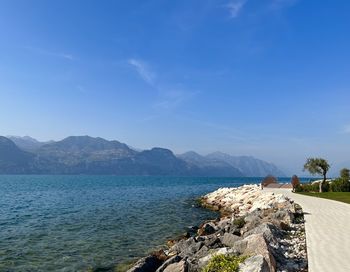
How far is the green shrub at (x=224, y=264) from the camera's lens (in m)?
11.8

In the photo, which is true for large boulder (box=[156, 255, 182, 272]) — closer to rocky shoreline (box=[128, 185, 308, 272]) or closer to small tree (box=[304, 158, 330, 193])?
rocky shoreline (box=[128, 185, 308, 272])

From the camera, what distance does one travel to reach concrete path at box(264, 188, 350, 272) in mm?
13461

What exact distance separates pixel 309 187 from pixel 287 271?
42.6 meters

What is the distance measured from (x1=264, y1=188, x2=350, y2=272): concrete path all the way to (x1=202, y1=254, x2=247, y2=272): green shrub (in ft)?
9.63

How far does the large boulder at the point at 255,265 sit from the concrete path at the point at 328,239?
2332mm

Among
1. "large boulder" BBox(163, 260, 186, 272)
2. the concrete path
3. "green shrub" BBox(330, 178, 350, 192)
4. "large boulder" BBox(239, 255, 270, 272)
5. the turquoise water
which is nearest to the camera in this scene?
"large boulder" BBox(239, 255, 270, 272)

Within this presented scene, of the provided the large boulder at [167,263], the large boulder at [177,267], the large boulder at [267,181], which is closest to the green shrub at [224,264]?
the large boulder at [177,267]

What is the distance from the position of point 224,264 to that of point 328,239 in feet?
26.9

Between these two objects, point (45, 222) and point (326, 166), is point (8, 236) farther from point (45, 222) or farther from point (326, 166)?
point (326, 166)

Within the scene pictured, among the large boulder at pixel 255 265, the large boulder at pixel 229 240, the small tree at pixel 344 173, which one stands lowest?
the large boulder at pixel 229 240

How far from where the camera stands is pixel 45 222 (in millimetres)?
37531

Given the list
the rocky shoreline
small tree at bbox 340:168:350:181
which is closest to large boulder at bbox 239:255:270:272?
the rocky shoreline

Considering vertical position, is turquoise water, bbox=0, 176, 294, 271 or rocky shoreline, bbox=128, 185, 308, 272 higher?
rocky shoreline, bbox=128, 185, 308, 272

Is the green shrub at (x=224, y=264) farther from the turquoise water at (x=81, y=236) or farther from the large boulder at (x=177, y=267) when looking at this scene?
the turquoise water at (x=81, y=236)
